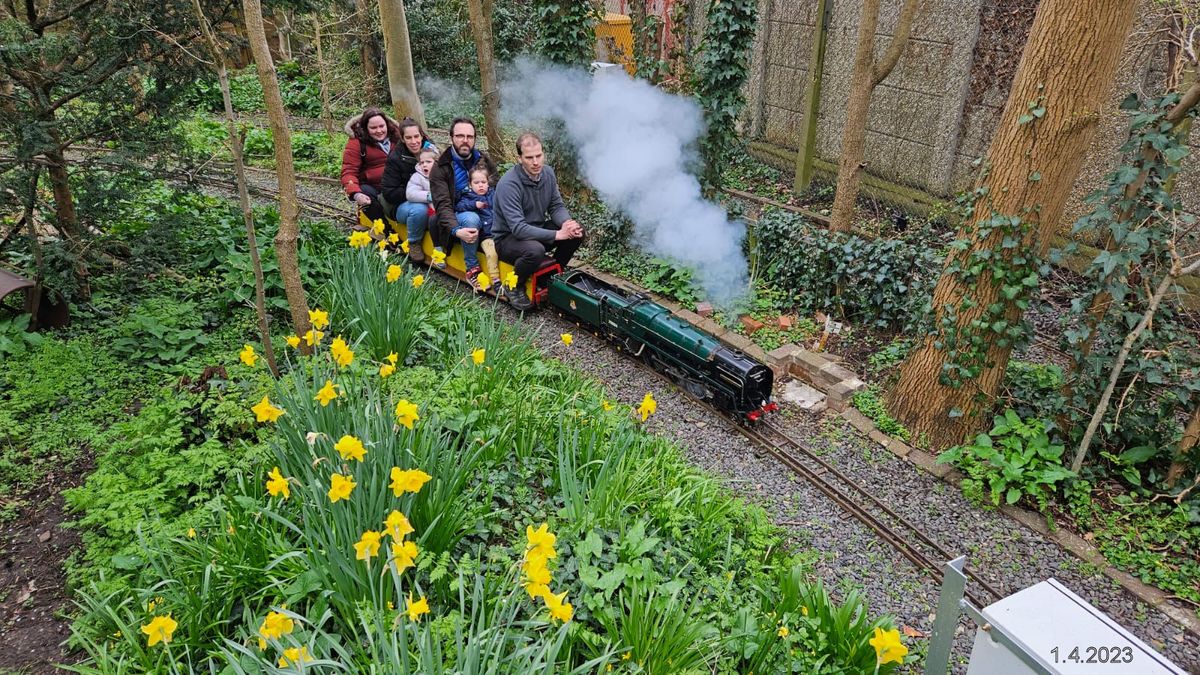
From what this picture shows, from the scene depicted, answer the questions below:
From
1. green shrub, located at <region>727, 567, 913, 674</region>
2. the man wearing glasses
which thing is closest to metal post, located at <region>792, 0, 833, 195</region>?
the man wearing glasses

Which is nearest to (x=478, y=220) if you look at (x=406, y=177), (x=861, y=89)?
(x=406, y=177)

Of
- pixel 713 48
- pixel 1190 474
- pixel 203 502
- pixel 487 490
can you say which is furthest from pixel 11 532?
pixel 713 48

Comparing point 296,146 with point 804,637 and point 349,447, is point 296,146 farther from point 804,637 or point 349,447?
point 804,637

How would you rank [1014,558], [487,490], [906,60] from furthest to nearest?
1. [906,60]
2. [1014,558]
3. [487,490]

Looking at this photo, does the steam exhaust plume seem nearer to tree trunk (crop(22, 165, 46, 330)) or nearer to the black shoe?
the black shoe

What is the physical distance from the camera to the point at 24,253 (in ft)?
19.5

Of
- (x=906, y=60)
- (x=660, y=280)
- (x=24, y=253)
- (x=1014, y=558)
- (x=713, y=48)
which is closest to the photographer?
(x=1014, y=558)

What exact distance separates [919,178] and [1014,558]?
7198 millimetres

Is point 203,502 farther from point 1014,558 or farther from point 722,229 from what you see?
point 722,229

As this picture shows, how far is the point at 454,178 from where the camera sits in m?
7.15

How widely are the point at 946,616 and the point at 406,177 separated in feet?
21.5

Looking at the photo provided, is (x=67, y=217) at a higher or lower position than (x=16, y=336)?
higher

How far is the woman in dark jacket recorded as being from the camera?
7352 mm

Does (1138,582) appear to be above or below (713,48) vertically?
below
